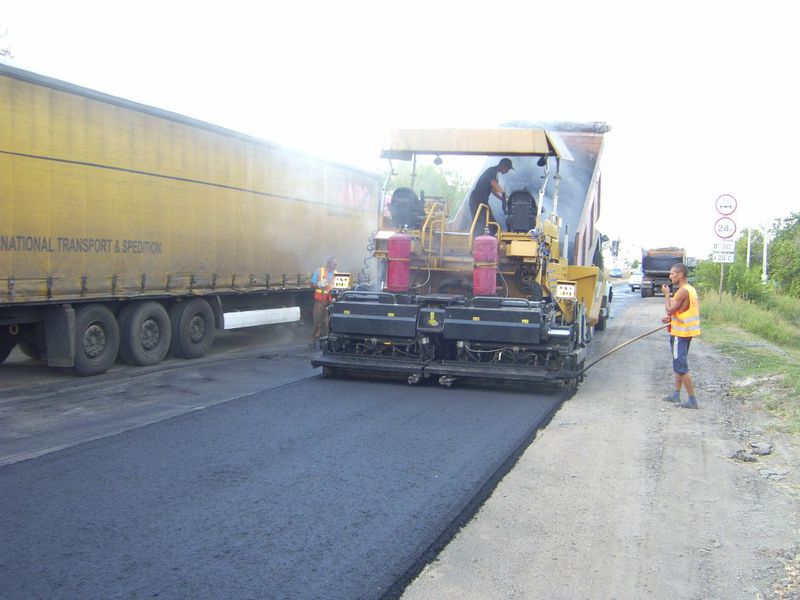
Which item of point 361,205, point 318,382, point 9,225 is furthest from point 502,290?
point 361,205

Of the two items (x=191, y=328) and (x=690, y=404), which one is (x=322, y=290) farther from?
(x=690, y=404)

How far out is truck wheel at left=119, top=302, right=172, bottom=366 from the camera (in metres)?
10.9

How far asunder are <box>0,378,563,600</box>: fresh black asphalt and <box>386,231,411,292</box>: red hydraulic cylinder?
7.75ft

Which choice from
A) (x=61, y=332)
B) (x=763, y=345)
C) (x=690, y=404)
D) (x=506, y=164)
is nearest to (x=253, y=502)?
(x=690, y=404)

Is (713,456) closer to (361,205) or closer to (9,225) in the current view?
(9,225)

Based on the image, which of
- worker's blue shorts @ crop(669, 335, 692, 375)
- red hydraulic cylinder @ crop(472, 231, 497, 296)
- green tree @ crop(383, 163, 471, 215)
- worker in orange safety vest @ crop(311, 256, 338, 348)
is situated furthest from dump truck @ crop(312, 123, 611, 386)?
worker in orange safety vest @ crop(311, 256, 338, 348)

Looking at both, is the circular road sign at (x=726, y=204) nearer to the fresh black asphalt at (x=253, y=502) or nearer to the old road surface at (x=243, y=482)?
the old road surface at (x=243, y=482)

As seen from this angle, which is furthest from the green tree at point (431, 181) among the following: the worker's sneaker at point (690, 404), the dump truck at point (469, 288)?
the worker's sneaker at point (690, 404)

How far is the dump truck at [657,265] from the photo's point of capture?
3638cm

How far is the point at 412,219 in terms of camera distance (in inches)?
399

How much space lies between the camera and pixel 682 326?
859 centimetres

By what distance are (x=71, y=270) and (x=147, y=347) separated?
6.73 feet

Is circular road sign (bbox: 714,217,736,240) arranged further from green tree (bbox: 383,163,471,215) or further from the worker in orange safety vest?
the worker in orange safety vest

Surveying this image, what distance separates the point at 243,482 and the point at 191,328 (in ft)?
24.1
